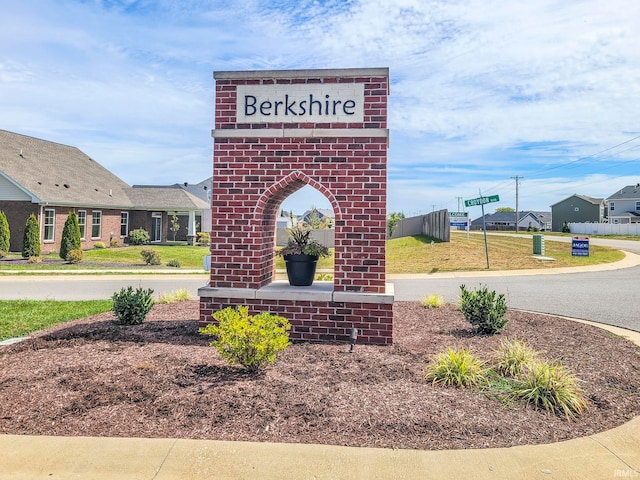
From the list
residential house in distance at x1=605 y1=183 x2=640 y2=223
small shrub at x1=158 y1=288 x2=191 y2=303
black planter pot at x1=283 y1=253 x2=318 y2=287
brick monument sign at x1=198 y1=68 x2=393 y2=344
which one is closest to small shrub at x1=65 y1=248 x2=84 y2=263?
small shrub at x1=158 y1=288 x2=191 y2=303

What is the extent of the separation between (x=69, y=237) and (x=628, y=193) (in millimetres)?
76243

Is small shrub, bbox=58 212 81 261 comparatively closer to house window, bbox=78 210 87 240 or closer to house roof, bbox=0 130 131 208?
house roof, bbox=0 130 131 208

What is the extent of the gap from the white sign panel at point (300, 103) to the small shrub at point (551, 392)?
14.7 feet

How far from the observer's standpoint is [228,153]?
7727mm

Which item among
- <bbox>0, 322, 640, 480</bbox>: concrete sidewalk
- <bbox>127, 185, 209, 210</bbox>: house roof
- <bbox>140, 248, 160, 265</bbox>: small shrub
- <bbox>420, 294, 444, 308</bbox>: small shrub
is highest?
<bbox>127, 185, 209, 210</bbox>: house roof

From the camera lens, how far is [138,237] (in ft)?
109

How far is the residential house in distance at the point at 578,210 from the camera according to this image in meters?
74.4

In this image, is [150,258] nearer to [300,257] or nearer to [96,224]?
[96,224]

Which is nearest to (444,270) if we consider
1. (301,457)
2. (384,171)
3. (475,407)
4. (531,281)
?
(531,281)

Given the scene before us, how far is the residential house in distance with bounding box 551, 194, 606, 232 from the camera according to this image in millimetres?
74438

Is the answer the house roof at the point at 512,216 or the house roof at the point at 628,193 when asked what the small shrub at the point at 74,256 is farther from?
the house roof at the point at 512,216

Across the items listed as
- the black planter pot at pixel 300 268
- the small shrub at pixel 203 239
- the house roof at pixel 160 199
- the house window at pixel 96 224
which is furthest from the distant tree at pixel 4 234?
the black planter pot at pixel 300 268

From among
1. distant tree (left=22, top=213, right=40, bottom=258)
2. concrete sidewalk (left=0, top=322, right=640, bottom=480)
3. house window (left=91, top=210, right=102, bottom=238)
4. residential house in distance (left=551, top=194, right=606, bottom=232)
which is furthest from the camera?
residential house in distance (left=551, top=194, right=606, bottom=232)

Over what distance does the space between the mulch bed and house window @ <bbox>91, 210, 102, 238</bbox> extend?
2514 cm
